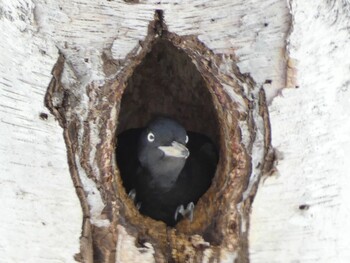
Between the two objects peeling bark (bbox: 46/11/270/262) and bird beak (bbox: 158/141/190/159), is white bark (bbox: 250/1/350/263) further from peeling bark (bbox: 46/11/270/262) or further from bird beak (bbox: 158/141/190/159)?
bird beak (bbox: 158/141/190/159)

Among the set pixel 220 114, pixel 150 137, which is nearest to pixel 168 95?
pixel 150 137

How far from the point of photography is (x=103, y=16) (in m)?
3.57

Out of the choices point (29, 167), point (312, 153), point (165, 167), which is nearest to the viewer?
point (29, 167)

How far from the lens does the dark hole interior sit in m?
5.12

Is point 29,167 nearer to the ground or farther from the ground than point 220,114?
nearer to the ground

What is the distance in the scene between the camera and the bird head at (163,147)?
4.45m

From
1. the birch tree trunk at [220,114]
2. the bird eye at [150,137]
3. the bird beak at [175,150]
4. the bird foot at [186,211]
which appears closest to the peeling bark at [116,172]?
the birch tree trunk at [220,114]

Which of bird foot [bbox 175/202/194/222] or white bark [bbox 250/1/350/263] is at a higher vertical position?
white bark [bbox 250/1/350/263]

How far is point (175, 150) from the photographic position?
4.44m

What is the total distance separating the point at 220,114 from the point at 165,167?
0.98m

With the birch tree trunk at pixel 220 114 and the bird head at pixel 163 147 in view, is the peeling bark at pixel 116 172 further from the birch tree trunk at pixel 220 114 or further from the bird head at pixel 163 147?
the bird head at pixel 163 147

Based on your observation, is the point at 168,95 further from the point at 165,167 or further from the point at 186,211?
the point at 186,211

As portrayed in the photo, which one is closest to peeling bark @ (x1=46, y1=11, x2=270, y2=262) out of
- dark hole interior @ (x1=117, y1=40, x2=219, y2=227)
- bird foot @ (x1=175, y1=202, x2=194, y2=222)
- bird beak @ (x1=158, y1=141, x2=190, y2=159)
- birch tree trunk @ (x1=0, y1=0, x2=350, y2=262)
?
birch tree trunk @ (x1=0, y1=0, x2=350, y2=262)

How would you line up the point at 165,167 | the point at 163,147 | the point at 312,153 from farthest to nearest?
the point at 165,167 < the point at 163,147 < the point at 312,153
